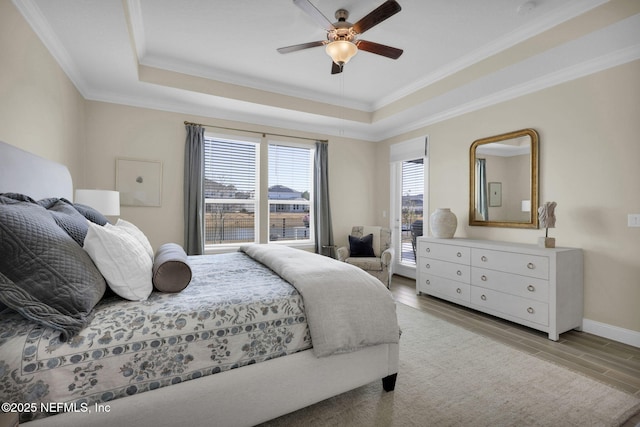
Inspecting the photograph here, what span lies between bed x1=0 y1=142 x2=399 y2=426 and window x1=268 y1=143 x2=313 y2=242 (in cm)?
295

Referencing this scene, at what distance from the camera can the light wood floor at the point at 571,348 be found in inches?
84.7

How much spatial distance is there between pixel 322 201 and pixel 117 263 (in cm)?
384

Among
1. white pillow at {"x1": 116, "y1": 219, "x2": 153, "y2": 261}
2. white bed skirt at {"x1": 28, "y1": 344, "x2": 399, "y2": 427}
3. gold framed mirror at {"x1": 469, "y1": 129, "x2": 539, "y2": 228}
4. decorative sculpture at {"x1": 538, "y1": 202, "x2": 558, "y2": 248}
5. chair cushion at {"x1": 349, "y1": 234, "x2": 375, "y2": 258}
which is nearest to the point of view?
white bed skirt at {"x1": 28, "y1": 344, "x2": 399, "y2": 427}

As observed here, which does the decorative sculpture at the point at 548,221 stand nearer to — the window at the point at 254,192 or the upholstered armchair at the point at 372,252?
the upholstered armchair at the point at 372,252

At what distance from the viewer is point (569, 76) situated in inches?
119

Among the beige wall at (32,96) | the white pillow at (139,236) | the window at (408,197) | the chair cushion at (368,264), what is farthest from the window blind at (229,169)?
the window at (408,197)

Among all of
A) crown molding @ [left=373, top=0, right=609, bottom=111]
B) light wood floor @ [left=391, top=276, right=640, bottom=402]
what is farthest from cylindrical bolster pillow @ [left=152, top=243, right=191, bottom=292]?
crown molding @ [left=373, top=0, right=609, bottom=111]

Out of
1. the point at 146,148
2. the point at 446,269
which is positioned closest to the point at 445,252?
the point at 446,269

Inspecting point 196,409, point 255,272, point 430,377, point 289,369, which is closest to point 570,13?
point 430,377

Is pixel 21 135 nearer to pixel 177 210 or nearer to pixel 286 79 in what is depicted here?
pixel 177 210

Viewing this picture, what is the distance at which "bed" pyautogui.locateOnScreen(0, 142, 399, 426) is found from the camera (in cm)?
109

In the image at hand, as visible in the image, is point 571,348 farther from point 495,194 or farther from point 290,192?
point 290,192

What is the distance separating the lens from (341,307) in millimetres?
1651

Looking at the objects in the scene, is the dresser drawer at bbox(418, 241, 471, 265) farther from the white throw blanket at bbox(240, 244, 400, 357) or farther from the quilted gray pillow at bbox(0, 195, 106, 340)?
the quilted gray pillow at bbox(0, 195, 106, 340)
